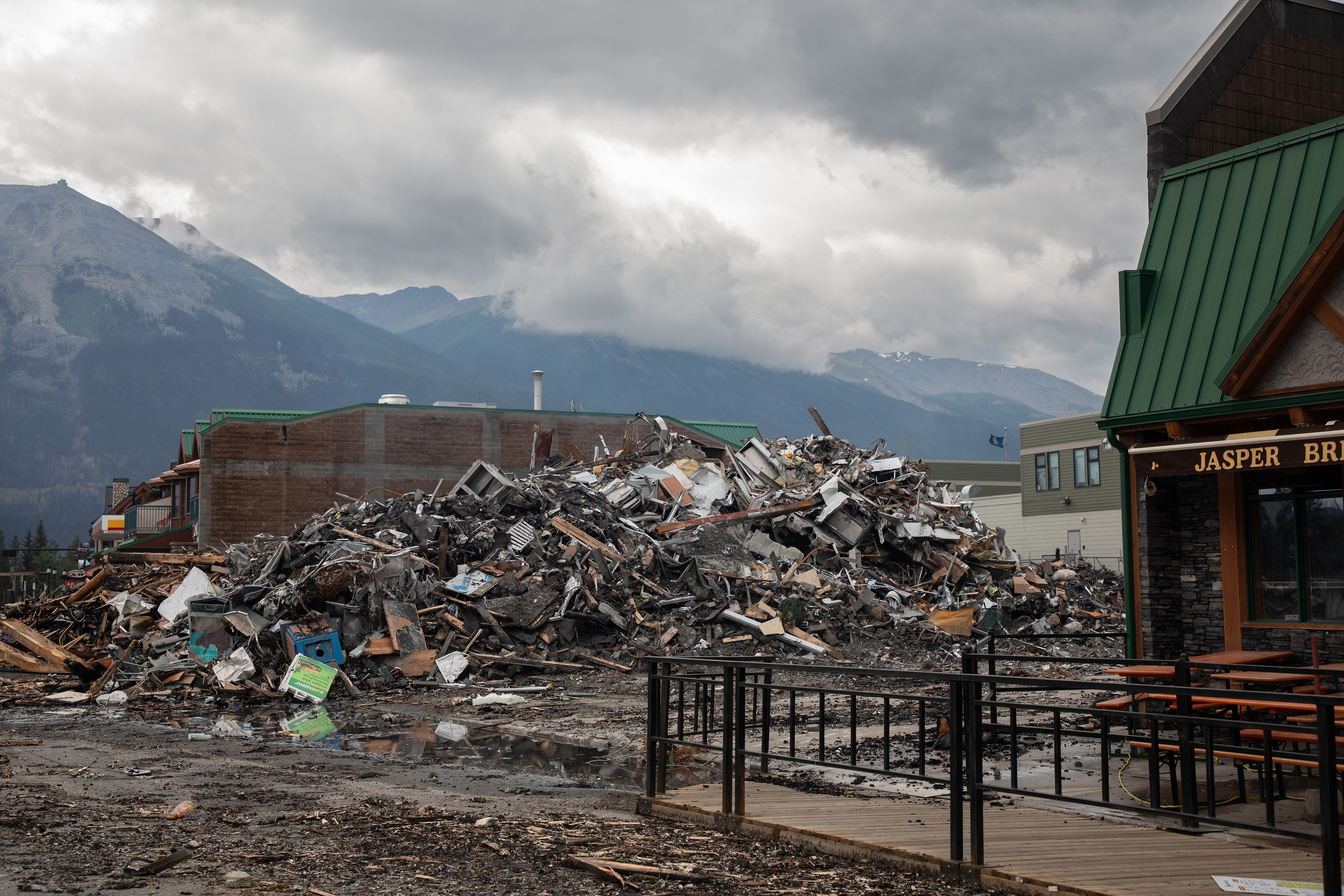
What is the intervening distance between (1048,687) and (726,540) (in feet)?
65.0

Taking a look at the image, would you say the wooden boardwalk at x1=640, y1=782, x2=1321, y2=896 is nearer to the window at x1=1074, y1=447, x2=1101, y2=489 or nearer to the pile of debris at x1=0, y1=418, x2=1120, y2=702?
the pile of debris at x1=0, y1=418, x2=1120, y2=702

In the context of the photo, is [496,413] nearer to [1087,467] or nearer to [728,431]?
[728,431]

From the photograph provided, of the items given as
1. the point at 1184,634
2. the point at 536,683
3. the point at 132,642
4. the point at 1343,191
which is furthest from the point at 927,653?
the point at 132,642

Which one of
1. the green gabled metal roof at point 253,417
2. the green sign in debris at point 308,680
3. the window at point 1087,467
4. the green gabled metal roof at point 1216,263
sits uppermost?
the green gabled metal roof at point 253,417

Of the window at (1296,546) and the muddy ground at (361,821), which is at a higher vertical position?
the window at (1296,546)

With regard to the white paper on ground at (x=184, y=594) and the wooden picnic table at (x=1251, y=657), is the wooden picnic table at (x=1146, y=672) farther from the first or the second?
the white paper on ground at (x=184, y=594)

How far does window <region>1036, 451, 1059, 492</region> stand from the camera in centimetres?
4772

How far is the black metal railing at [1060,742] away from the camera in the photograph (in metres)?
5.19

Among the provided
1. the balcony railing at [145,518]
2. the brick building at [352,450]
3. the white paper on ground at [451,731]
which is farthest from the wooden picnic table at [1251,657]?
the balcony railing at [145,518]

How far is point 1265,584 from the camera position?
33.6ft

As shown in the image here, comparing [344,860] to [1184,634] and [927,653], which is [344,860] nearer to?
[1184,634]

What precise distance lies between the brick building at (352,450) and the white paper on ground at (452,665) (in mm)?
21318

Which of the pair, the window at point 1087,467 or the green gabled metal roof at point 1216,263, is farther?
the window at point 1087,467

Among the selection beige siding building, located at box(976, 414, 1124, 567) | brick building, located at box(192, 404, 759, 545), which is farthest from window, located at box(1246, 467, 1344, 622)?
beige siding building, located at box(976, 414, 1124, 567)
